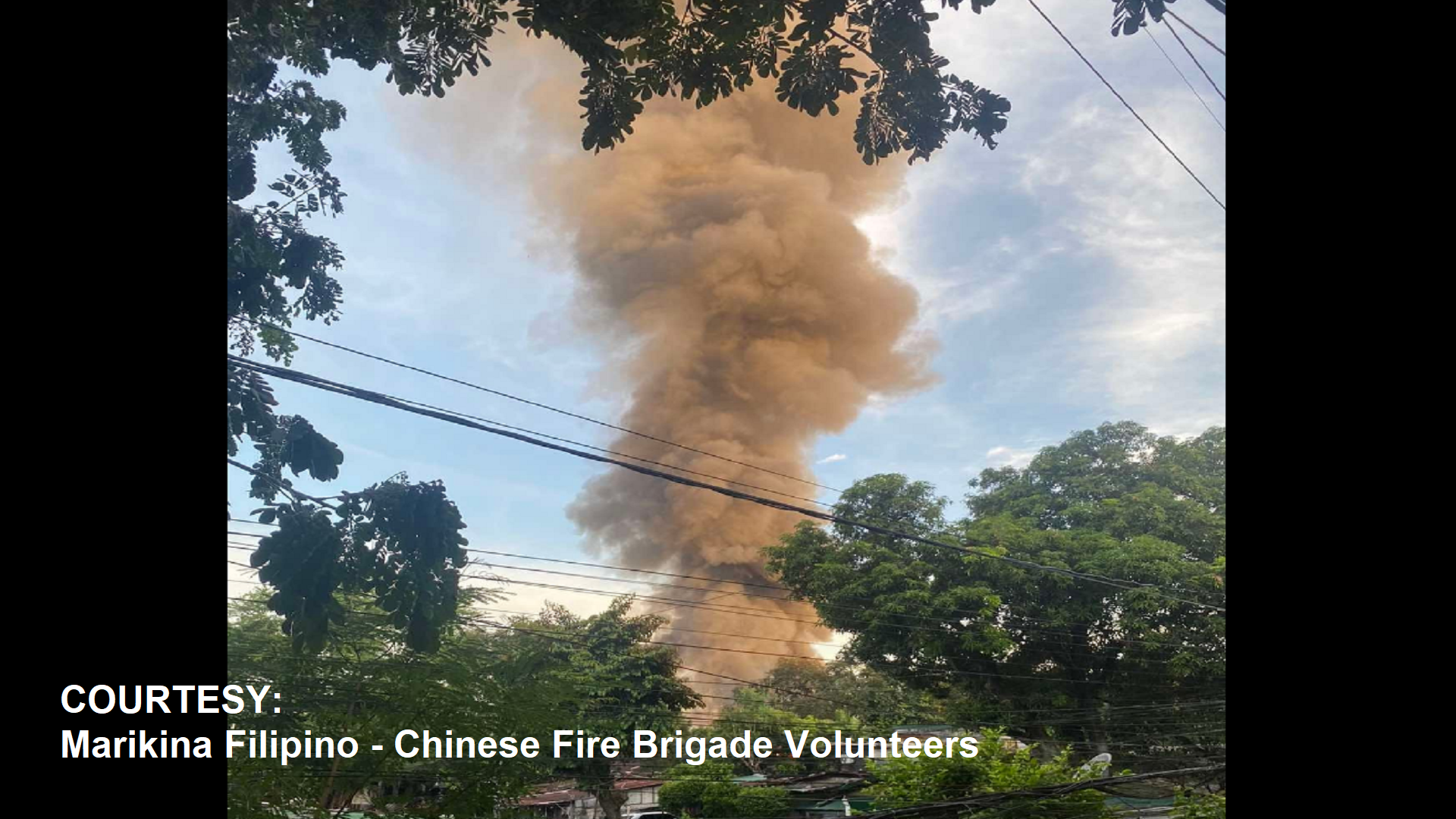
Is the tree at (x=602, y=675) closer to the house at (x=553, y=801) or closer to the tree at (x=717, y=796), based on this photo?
the house at (x=553, y=801)

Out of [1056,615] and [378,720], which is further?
[1056,615]

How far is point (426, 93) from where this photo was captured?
135 inches

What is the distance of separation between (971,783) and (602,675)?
496 centimetres

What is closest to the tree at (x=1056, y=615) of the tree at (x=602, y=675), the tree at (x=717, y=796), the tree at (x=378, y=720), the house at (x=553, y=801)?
the tree at (x=602, y=675)

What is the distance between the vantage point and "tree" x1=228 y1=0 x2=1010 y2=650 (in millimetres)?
2271

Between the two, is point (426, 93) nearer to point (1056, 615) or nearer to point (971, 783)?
point (971, 783)

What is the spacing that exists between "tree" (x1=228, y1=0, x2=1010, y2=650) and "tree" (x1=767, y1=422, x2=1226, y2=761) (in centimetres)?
1034

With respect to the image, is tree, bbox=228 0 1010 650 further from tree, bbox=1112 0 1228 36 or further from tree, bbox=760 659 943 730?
tree, bbox=760 659 943 730

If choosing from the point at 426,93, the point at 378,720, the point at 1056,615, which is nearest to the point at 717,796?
the point at 378,720

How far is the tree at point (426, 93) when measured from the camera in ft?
7.45

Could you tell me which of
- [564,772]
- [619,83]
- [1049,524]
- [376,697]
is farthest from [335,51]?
[1049,524]

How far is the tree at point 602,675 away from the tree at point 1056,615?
286 centimetres

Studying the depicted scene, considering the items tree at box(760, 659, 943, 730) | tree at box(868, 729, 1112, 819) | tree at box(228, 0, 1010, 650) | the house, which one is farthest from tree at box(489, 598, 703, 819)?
tree at box(228, 0, 1010, 650)
